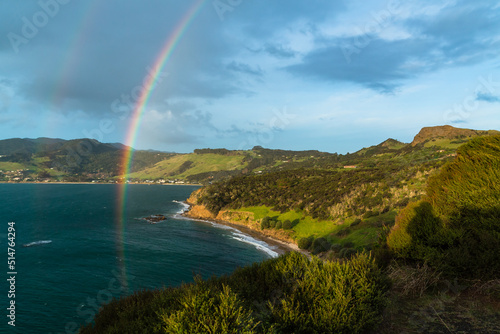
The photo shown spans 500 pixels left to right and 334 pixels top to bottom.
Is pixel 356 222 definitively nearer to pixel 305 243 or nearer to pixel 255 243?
pixel 305 243

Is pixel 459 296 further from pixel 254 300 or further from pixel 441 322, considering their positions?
pixel 254 300

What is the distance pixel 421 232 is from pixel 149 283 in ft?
110

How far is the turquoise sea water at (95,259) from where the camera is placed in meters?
28.3

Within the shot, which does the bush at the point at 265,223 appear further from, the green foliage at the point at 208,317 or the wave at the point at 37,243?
the green foliage at the point at 208,317

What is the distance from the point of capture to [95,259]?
4469cm

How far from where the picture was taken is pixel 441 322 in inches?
383

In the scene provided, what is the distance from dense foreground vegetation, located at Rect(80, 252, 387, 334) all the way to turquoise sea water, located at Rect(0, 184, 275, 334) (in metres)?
3.96

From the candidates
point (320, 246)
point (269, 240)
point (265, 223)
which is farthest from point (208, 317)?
point (265, 223)

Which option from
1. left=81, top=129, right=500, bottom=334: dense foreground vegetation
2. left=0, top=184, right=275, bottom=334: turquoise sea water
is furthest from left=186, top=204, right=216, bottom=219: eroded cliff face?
left=81, top=129, right=500, bottom=334: dense foreground vegetation

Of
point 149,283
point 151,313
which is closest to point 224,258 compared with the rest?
point 149,283

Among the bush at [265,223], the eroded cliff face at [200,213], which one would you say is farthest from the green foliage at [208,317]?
the eroded cliff face at [200,213]

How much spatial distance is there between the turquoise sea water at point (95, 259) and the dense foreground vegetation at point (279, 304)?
156 inches

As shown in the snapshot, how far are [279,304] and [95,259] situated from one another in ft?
150

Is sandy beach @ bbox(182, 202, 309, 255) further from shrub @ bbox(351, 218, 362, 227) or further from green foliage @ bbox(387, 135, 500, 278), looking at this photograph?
green foliage @ bbox(387, 135, 500, 278)
